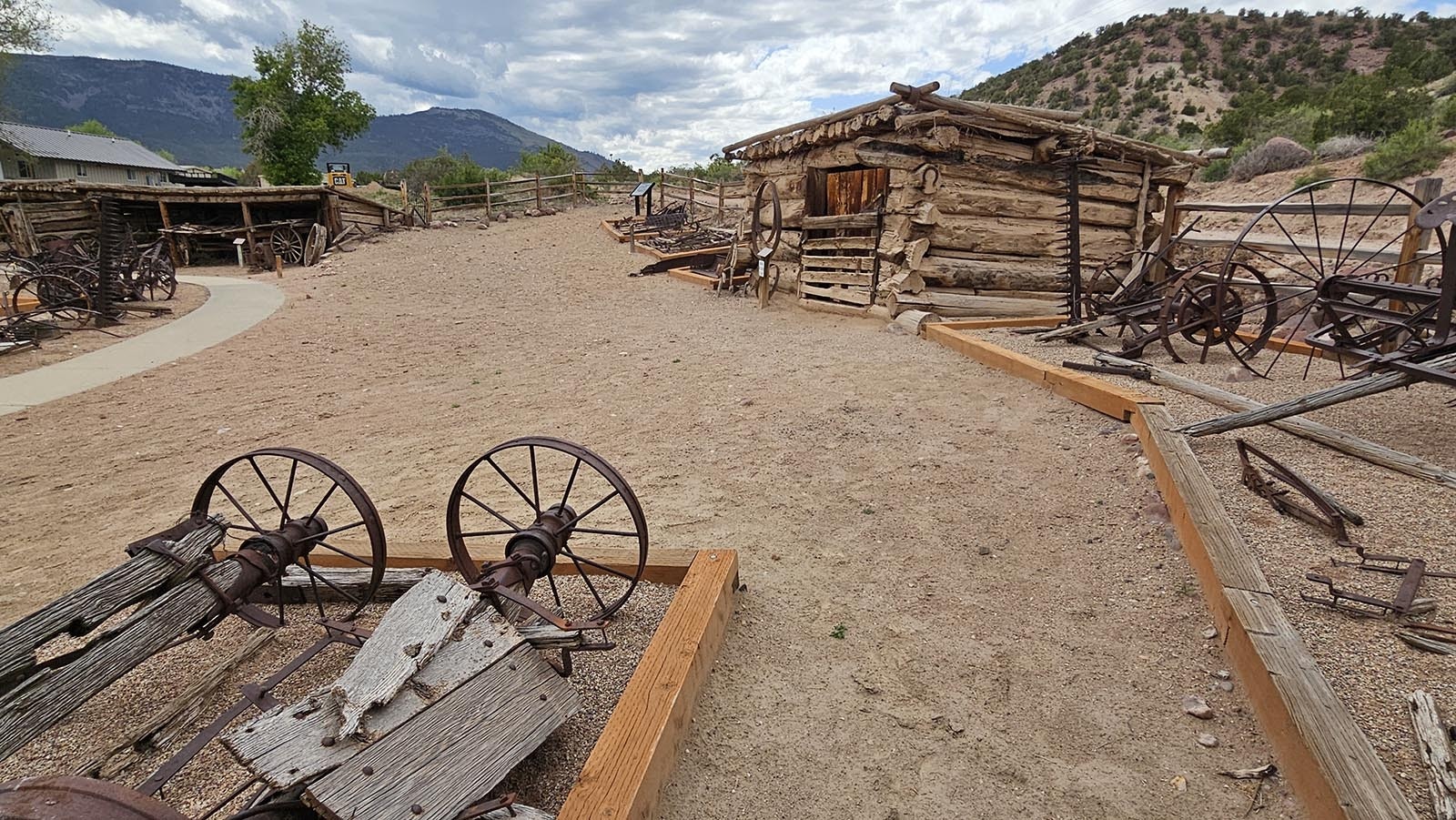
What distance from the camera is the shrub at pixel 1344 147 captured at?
1792cm

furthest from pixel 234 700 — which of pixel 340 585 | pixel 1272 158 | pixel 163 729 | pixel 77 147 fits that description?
pixel 77 147

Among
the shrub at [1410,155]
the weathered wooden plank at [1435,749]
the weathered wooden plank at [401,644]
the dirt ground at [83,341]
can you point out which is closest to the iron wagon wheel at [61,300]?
the dirt ground at [83,341]

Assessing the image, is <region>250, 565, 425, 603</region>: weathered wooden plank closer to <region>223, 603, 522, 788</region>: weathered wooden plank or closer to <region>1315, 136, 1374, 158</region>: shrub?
<region>223, 603, 522, 788</region>: weathered wooden plank

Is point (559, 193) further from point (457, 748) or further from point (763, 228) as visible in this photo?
point (457, 748)

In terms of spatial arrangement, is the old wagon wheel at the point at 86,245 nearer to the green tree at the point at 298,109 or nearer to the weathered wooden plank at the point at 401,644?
the weathered wooden plank at the point at 401,644

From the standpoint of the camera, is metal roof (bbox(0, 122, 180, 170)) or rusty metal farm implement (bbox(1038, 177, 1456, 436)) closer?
rusty metal farm implement (bbox(1038, 177, 1456, 436))

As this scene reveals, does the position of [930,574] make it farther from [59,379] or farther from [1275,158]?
[1275,158]

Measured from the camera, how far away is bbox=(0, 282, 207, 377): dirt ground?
870 cm

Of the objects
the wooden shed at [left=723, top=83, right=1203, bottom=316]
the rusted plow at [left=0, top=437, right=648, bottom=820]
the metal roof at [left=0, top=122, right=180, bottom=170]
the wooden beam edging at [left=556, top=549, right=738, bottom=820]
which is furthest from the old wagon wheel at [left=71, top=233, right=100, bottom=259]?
the metal roof at [left=0, top=122, right=180, bottom=170]

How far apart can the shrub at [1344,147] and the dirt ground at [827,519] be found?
17.2 m

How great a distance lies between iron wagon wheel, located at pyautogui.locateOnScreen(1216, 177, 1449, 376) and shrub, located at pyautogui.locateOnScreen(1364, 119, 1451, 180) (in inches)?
17.6

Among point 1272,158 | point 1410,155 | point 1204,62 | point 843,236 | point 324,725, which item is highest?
point 1204,62

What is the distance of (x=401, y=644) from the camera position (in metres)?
1.98

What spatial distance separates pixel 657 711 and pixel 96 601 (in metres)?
1.75
